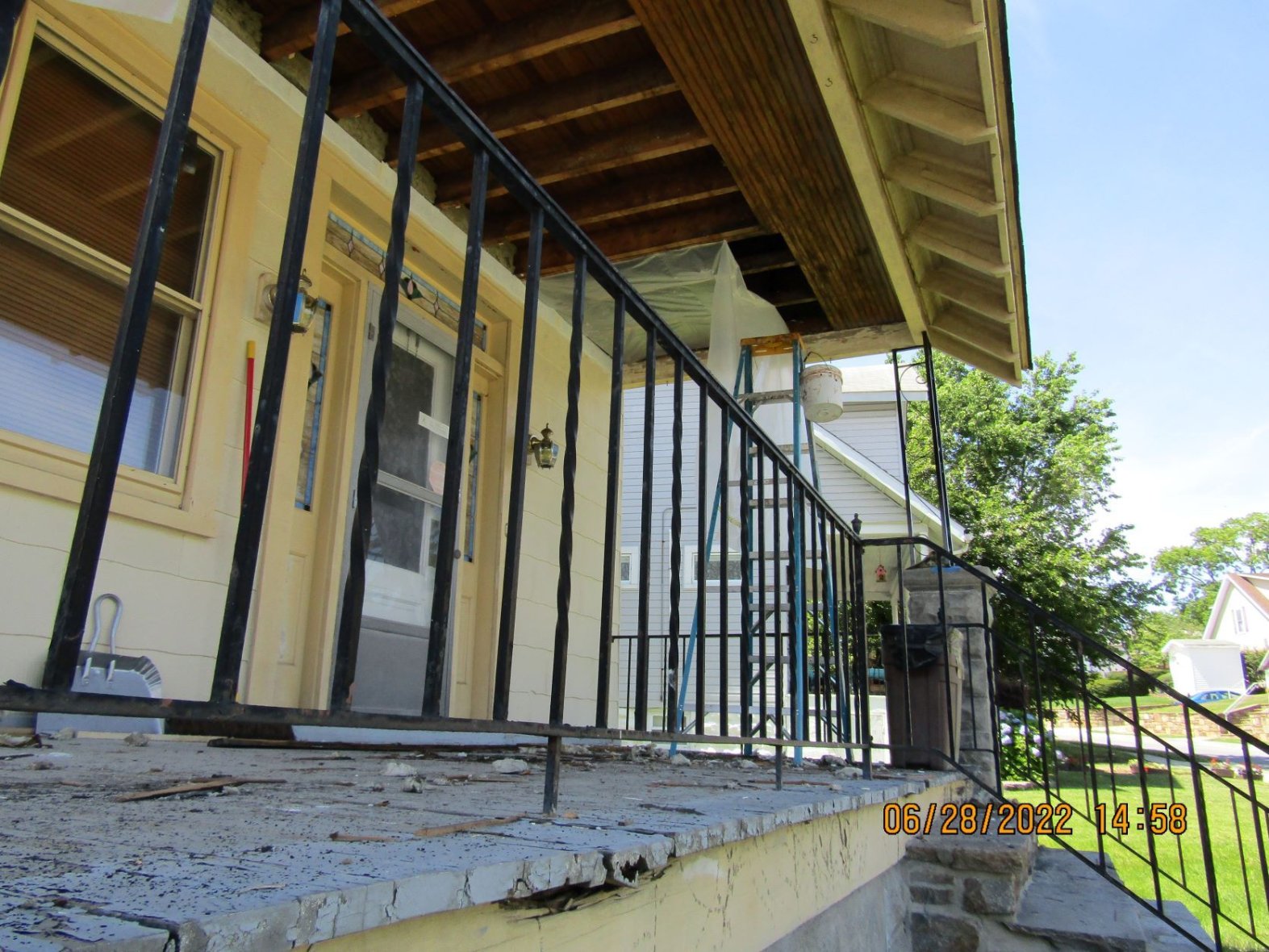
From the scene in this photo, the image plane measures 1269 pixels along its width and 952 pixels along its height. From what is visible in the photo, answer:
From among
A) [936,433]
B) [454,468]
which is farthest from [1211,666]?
[454,468]

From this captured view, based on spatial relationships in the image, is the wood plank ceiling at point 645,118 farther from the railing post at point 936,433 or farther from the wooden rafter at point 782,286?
the railing post at point 936,433

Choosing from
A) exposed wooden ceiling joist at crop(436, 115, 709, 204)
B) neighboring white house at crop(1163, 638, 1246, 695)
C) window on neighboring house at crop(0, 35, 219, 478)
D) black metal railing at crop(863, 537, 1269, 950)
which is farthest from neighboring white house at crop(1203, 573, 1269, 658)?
window on neighboring house at crop(0, 35, 219, 478)

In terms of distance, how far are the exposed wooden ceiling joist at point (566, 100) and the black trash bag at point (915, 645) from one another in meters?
2.46

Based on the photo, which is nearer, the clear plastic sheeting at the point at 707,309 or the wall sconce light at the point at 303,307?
the wall sconce light at the point at 303,307

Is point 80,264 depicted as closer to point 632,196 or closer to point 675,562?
point 675,562

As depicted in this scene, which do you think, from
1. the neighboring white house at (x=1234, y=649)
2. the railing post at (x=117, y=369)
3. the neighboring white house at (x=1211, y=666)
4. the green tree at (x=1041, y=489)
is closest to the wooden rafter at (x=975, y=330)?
the railing post at (x=117, y=369)

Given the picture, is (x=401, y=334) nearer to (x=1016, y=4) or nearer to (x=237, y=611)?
(x=1016, y=4)

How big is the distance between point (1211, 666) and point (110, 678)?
4458 cm

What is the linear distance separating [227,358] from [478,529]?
68.4 inches

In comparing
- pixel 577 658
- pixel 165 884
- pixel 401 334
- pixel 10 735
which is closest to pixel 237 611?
pixel 165 884

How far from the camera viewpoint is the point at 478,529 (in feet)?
14.3

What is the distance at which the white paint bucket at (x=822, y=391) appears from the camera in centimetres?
474

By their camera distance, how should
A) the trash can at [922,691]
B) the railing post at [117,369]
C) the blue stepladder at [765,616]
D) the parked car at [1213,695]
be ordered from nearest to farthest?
the railing post at [117,369], the blue stepladder at [765,616], the trash can at [922,691], the parked car at [1213,695]

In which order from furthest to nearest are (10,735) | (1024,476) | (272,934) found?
(1024,476), (10,735), (272,934)
